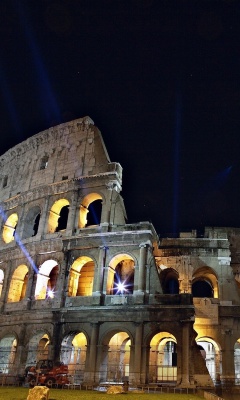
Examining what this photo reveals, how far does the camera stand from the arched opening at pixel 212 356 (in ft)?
81.7

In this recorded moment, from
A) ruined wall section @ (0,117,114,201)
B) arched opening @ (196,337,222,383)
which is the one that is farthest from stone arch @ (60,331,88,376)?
ruined wall section @ (0,117,114,201)

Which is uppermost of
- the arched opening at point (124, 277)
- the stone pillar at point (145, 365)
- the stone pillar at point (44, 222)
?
the stone pillar at point (44, 222)

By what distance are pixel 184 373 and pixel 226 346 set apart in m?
5.42

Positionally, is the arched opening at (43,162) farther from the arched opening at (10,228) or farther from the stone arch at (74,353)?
the stone arch at (74,353)

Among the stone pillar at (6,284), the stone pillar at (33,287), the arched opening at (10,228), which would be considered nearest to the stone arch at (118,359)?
the stone pillar at (33,287)

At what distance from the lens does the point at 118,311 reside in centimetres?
2252

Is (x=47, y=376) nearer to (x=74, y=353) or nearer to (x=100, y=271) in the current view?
(x=74, y=353)

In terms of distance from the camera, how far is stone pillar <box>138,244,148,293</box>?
2288cm

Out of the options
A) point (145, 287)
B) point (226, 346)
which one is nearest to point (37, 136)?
point (145, 287)

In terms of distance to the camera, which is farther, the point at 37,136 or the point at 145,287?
the point at 37,136

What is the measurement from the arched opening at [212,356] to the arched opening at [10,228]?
15.7m

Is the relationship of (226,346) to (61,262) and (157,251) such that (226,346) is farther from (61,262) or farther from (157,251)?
(61,262)

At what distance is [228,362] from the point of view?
947 inches

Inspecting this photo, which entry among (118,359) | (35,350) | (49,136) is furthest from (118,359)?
(49,136)
